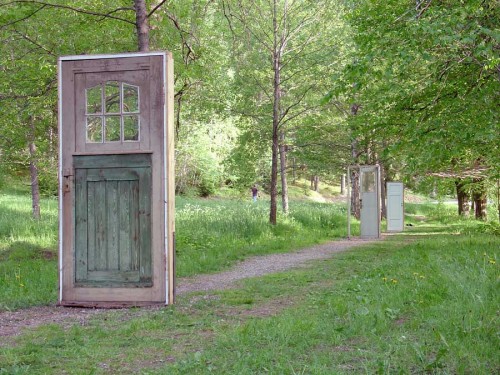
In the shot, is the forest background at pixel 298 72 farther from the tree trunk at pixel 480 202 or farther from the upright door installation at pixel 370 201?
the upright door installation at pixel 370 201

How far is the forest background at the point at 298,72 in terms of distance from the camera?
956cm

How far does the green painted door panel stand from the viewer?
25.2 feet

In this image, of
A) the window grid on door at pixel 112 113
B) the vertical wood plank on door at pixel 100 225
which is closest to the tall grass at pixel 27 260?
the vertical wood plank on door at pixel 100 225

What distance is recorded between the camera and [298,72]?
62.2 ft

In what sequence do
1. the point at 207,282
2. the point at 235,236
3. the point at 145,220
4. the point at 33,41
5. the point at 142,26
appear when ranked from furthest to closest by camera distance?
the point at 235,236 → the point at 33,41 → the point at 142,26 → the point at 207,282 → the point at 145,220

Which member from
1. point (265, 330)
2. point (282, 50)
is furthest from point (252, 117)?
point (265, 330)

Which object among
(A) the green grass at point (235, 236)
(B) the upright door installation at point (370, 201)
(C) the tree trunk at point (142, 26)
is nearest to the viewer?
(C) the tree trunk at point (142, 26)

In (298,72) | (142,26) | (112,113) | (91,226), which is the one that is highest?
(298,72)

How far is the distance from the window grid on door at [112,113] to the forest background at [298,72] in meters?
2.21

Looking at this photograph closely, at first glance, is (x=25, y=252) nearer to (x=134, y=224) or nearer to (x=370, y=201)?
(x=134, y=224)

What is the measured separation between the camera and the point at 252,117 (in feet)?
64.5

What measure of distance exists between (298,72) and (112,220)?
12269mm

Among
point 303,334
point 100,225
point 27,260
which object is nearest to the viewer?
point 303,334

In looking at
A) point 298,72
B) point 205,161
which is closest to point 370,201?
point 298,72
